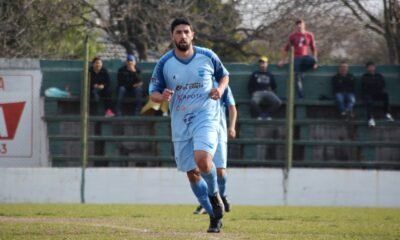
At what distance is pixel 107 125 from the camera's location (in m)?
19.0

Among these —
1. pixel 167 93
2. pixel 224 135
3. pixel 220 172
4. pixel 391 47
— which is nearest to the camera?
pixel 167 93

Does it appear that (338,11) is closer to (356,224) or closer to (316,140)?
(316,140)

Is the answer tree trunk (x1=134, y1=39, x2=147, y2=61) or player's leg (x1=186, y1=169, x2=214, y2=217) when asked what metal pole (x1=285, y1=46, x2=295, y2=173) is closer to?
player's leg (x1=186, y1=169, x2=214, y2=217)

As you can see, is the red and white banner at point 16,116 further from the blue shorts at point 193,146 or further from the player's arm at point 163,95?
the blue shorts at point 193,146

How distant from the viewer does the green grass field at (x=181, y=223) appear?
10407mm

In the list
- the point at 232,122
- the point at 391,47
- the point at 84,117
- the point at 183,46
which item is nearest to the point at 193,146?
the point at 183,46

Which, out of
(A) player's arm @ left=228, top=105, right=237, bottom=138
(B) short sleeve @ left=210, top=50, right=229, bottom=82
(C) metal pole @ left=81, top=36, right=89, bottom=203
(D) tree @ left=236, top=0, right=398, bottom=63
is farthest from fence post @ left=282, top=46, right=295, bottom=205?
(B) short sleeve @ left=210, top=50, right=229, bottom=82

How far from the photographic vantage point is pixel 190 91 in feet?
35.0

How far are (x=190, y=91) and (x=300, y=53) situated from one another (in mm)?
9584

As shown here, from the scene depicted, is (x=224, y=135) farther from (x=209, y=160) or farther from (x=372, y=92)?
(x=372, y=92)

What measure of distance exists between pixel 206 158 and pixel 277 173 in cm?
781

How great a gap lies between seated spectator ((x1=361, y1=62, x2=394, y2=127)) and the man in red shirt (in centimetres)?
106

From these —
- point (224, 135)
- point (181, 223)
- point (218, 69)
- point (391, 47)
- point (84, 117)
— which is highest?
point (391, 47)

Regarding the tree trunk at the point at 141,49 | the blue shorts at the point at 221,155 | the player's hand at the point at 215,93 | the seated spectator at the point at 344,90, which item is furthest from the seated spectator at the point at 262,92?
the player's hand at the point at 215,93
